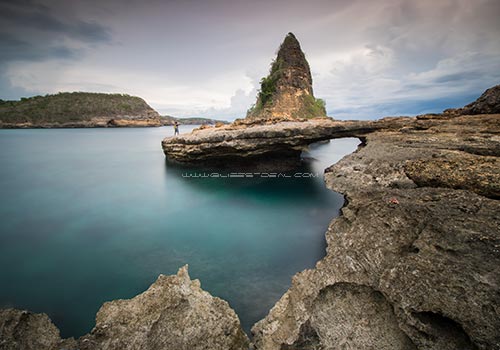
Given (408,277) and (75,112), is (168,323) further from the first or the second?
(75,112)

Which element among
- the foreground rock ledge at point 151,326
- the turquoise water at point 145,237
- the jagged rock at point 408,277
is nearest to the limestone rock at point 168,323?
the foreground rock ledge at point 151,326

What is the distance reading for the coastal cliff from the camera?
61153 mm

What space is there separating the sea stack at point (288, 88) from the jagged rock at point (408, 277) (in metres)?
27.6

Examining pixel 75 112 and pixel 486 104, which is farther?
pixel 75 112

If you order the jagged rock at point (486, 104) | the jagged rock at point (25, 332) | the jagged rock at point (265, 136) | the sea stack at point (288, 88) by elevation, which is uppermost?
the sea stack at point (288, 88)

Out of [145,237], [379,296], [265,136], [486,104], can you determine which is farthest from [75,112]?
[379,296]

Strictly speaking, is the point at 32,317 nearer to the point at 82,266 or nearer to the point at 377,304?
the point at 82,266

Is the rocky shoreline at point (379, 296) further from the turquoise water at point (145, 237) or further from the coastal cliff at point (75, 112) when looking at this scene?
the coastal cliff at point (75, 112)

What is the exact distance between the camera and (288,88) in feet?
102

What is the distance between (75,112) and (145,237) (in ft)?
262

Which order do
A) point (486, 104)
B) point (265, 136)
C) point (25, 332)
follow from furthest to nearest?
point (265, 136) → point (486, 104) → point (25, 332)

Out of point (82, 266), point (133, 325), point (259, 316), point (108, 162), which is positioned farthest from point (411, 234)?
point (108, 162)

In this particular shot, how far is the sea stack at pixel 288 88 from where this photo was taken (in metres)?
30.8

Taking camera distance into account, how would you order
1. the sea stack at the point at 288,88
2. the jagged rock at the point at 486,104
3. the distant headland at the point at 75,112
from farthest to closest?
the distant headland at the point at 75,112 → the sea stack at the point at 288,88 → the jagged rock at the point at 486,104
